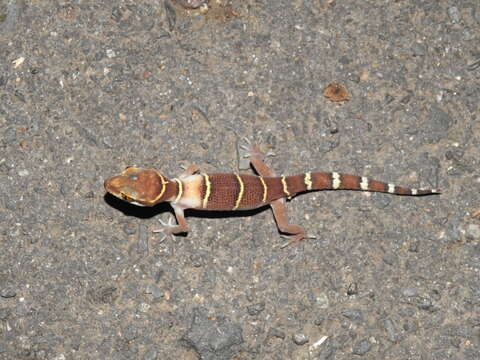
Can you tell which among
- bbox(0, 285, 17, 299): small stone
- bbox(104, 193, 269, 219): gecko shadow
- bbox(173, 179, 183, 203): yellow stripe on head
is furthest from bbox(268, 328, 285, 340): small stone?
bbox(0, 285, 17, 299): small stone

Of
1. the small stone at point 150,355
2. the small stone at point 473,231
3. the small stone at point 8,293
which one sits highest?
the small stone at point 473,231

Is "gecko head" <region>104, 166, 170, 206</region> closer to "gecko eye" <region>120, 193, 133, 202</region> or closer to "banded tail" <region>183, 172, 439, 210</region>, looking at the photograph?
"gecko eye" <region>120, 193, 133, 202</region>

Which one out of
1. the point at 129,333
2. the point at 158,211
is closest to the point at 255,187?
the point at 158,211

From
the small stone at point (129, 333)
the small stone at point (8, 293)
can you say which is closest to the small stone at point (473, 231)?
the small stone at point (129, 333)

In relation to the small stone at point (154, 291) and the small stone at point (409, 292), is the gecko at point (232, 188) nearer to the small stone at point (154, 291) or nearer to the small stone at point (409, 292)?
the small stone at point (154, 291)

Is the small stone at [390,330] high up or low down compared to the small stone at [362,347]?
up

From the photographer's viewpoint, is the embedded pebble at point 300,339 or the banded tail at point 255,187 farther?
the embedded pebble at point 300,339

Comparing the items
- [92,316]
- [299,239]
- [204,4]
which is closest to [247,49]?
[204,4]
